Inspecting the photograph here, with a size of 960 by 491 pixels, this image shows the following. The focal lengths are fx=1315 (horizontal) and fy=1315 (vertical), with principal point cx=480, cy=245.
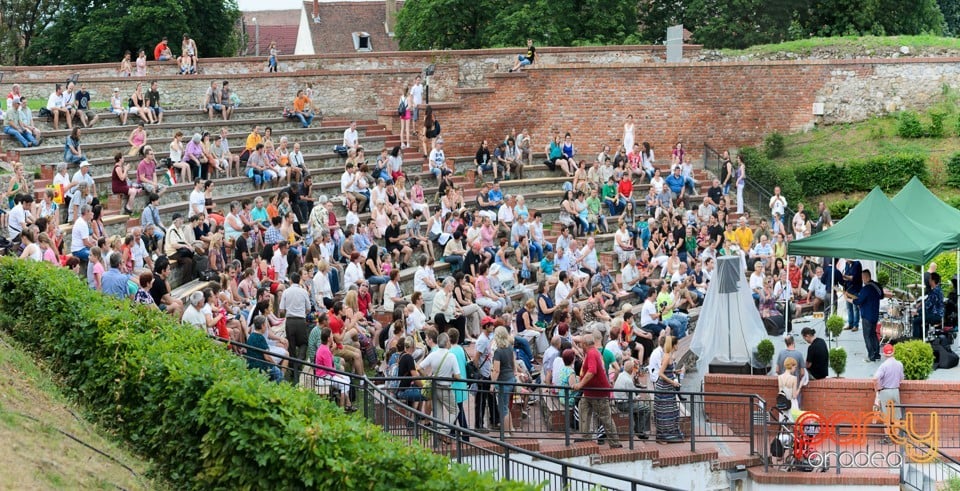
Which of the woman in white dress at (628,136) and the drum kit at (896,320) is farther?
the woman in white dress at (628,136)

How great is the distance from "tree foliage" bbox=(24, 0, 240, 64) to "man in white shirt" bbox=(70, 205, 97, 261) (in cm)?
2308

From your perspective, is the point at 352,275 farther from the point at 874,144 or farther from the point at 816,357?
the point at 874,144

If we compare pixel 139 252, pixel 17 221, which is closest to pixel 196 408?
pixel 139 252

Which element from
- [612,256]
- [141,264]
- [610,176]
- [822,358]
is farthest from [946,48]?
[141,264]

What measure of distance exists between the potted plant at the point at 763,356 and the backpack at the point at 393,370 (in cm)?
566

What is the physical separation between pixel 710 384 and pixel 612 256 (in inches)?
356

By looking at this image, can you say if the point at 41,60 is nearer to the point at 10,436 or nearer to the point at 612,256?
the point at 612,256

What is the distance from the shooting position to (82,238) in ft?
65.1

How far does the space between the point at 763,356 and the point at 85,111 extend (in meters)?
15.4

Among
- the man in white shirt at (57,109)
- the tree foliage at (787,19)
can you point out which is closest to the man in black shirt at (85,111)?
the man in white shirt at (57,109)

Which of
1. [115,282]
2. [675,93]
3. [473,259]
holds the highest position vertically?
[675,93]

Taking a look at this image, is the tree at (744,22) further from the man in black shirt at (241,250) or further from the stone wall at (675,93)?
the man in black shirt at (241,250)

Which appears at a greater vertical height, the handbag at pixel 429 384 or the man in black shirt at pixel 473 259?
the man in black shirt at pixel 473 259

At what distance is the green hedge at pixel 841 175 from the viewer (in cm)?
3253
